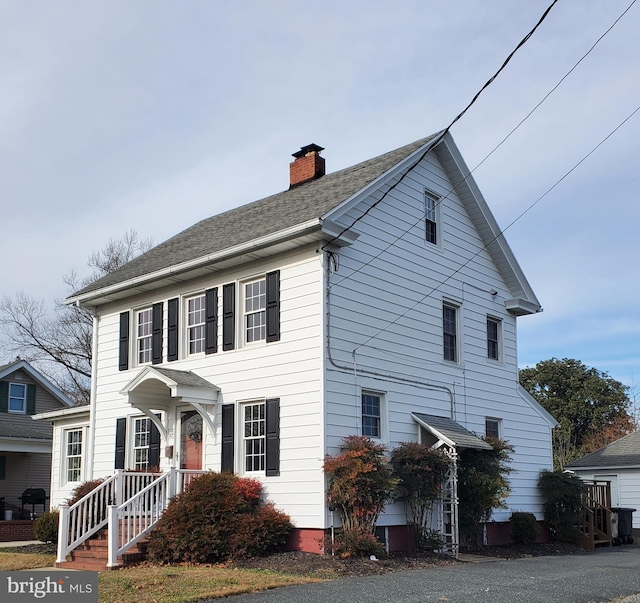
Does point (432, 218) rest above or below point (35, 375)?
above

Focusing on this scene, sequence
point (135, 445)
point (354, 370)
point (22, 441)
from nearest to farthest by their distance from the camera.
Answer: point (354, 370), point (135, 445), point (22, 441)

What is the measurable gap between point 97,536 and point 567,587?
9358mm

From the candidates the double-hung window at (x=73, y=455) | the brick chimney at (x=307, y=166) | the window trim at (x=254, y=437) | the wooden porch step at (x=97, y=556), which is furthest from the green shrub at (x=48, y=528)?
the brick chimney at (x=307, y=166)

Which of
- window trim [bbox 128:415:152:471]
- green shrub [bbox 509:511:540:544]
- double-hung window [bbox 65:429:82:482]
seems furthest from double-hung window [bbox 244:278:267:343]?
green shrub [bbox 509:511:540:544]

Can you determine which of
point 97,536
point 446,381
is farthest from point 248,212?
point 97,536

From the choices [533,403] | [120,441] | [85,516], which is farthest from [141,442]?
[533,403]

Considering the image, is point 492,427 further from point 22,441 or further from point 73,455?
point 22,441

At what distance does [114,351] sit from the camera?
2012 centimetres

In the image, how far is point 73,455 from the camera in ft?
72.1

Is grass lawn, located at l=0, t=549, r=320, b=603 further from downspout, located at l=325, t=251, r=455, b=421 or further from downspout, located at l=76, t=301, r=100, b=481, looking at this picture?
downspout, located at l=76, t=301, r=100, b=481

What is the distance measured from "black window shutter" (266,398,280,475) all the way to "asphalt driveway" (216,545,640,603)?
361cm

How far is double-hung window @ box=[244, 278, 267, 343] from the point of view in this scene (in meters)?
16.8

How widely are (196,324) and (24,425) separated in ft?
50.2

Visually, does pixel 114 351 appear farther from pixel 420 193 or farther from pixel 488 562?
pixel 488 562
